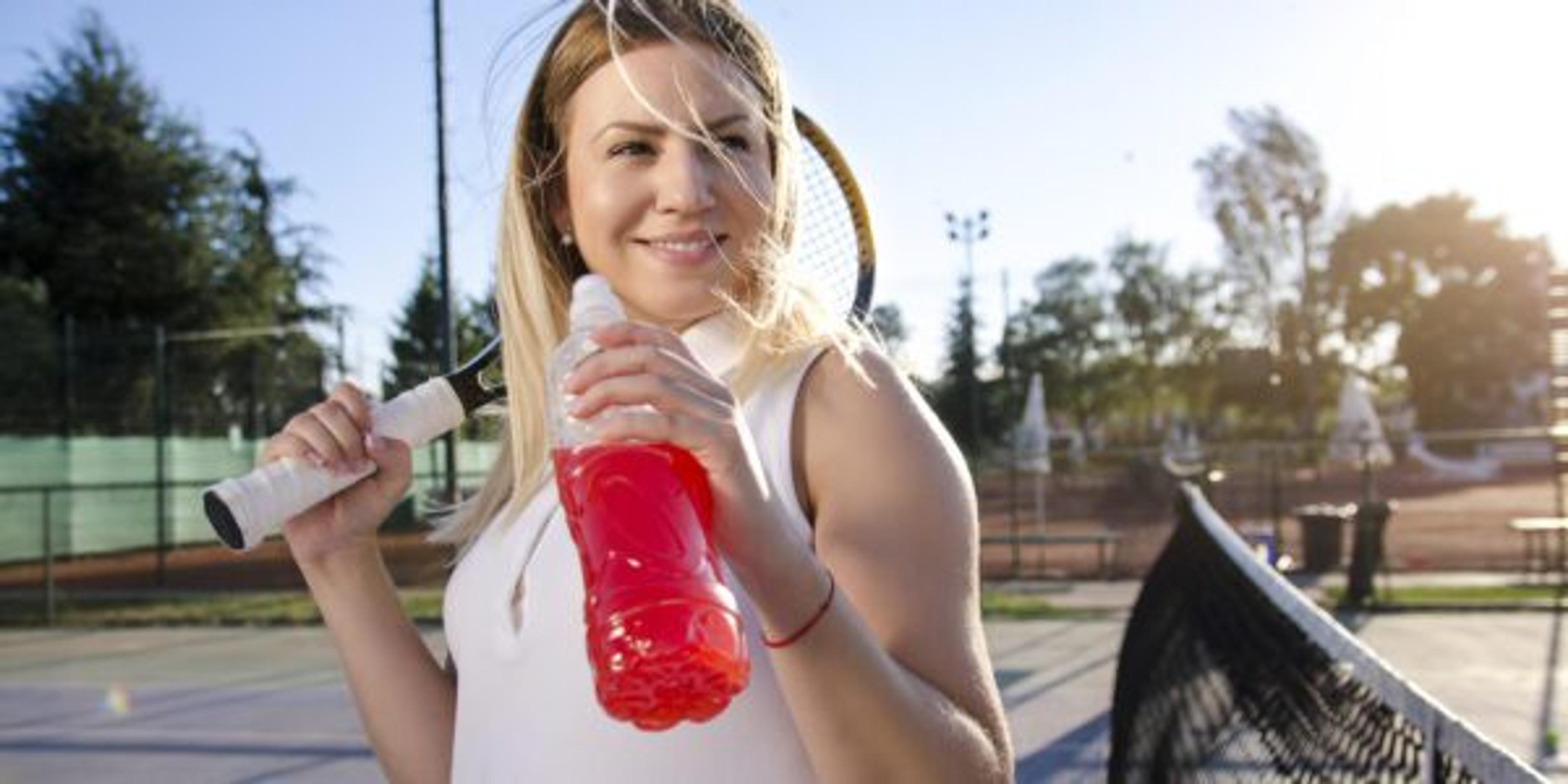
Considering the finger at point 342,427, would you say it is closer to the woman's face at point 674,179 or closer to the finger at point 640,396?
the woman's face at point 674,179

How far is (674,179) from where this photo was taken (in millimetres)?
1252

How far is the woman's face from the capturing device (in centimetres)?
126

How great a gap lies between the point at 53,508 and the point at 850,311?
20.7 metres

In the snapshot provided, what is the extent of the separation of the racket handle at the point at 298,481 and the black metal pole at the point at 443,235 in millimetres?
13873

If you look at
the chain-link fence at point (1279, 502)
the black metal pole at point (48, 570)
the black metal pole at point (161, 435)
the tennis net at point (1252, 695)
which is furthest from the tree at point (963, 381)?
the tennis net at point (1252, 695)

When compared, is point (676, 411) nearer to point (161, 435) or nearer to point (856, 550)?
point (856, 550)

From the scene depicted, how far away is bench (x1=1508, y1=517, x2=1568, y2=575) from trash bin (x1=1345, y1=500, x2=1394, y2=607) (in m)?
1.71

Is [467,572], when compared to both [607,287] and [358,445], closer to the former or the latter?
[358,445]

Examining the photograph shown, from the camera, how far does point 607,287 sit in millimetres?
1021

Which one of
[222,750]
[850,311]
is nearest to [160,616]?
[222,750]

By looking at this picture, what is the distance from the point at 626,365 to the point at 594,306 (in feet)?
0.37

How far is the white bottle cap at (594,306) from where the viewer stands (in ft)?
3.21

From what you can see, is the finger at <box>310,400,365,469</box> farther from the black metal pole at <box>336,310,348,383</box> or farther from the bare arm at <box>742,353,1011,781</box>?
the black metal pole at <box>336,310,348,383</box>

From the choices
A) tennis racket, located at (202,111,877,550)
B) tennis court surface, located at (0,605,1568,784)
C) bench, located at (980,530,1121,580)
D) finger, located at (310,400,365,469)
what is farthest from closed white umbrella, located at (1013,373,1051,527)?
finger, located at (310,400,365,469)
